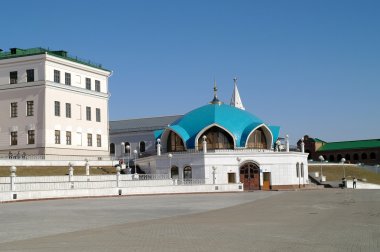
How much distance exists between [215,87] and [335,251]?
50733 mm

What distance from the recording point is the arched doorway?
2019 inches

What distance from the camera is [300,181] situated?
A: 53.9 meters

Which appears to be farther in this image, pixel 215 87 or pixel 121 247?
pixel 215 87

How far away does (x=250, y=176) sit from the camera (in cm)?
5144

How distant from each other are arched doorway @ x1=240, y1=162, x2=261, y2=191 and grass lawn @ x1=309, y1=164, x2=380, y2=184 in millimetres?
21187

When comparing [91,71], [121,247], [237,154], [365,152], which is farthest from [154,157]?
[365,152]

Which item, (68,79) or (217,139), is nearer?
(68,79)

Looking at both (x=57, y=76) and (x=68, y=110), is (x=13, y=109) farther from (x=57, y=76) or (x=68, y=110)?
(x=57, y=76)

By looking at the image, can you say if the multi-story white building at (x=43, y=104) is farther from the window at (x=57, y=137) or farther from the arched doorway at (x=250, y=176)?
the arched doorway at (x=250, y=176)

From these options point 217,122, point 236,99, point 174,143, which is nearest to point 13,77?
point 174,143

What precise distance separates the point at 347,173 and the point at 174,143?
1227 inches

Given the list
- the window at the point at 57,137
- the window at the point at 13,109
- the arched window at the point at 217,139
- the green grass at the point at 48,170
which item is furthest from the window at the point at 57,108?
the arched window at the point at 217,139

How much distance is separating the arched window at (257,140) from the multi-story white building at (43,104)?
17.5 m

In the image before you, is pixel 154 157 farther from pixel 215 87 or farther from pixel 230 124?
pixel 215 87
